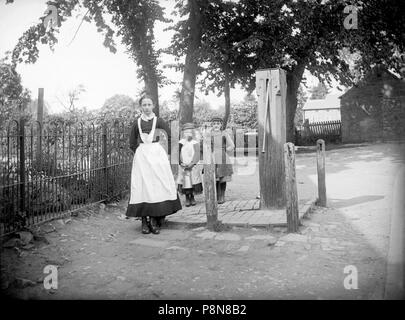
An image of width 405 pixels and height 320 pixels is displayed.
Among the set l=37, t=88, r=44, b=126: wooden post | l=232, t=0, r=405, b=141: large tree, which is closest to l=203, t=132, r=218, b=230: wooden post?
l=37, t=88, r=44, b=126: wooden post

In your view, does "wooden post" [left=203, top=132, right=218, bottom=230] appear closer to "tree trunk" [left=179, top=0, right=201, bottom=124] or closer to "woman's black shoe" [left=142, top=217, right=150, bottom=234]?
"woman's black shoe" [left=142, top=217, right=150, bottom=234]

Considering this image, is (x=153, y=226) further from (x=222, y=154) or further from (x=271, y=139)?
(x=271, y=139)

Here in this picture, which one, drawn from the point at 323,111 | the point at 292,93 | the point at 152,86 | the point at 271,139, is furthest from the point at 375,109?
the point at 323,111

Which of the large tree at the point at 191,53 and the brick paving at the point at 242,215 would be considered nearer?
the brick paving at the point at 242,215

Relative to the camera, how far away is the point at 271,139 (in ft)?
20.8

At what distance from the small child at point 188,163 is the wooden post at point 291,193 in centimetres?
265

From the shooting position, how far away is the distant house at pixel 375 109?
26078mm

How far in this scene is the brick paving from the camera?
5594 millimetres

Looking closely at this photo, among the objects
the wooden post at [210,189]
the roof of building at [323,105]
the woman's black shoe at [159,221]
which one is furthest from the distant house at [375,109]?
the roof of building at [323,105]

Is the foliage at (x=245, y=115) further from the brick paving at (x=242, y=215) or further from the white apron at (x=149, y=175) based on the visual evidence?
the white apron at (x=149, y=175)
